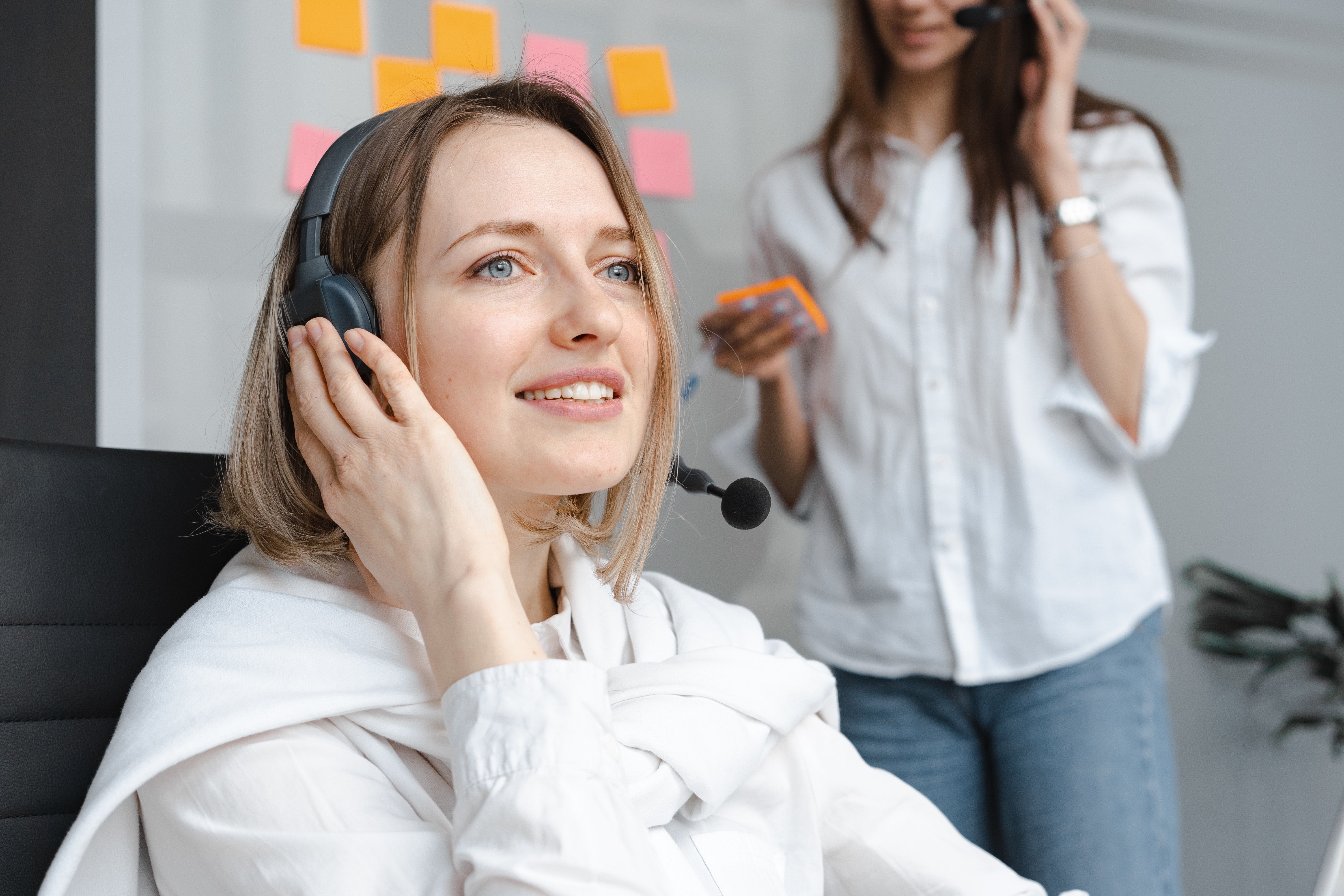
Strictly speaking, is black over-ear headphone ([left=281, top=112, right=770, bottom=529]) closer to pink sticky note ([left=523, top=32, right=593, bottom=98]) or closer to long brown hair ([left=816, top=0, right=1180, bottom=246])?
long brown hair ([left=816, top=0, right=1180, bottom=246])

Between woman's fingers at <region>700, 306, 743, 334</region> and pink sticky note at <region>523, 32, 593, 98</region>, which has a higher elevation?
pink sticky note at <region>523, 32, 593, 98</region>

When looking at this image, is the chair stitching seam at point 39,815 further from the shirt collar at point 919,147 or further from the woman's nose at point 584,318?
the shirt collar at point 919,147

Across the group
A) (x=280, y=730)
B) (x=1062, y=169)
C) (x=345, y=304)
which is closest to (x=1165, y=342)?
(x=1062, y=169)

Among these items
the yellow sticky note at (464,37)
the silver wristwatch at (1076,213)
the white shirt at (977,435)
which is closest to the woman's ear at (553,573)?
the white shirt at (977,435)

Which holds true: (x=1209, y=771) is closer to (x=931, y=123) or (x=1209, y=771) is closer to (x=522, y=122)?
(x=931, y=123)

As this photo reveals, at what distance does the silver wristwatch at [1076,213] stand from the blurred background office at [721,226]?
25.2 inches

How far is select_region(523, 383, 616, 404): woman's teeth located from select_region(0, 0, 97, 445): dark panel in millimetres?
921

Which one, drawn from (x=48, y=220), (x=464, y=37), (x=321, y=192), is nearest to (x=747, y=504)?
(x=321, y=192)

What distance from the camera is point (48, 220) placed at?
1.48m

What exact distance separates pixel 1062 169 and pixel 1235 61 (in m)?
1.36

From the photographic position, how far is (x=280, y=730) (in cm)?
74

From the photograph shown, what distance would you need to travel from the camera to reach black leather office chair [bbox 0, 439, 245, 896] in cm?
79

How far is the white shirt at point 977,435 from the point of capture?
4.72 ft

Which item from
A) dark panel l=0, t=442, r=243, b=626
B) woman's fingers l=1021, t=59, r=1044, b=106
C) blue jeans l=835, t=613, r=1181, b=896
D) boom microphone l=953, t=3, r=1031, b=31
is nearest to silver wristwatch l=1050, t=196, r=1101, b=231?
woman's fingers l=1021, t=59, r=1044, b=106
